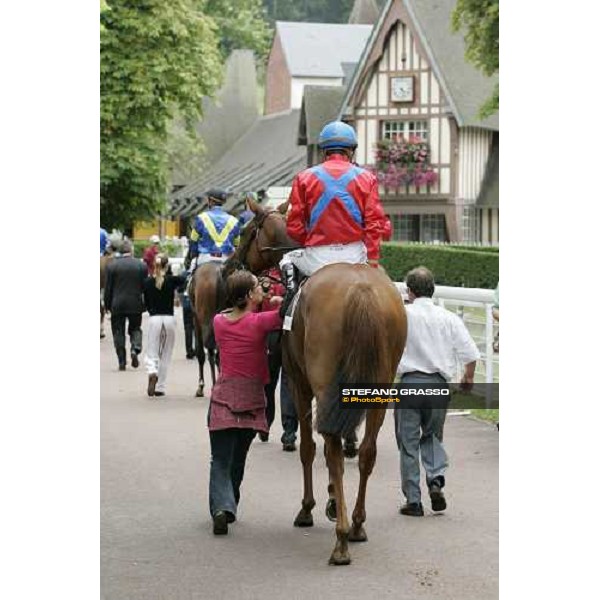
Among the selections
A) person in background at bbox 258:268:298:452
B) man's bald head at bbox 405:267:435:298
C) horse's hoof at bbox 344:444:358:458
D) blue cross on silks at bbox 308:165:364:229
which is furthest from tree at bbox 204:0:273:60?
blue cross on silks at bbox 308:165:364:229

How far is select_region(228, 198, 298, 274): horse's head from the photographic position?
31.6 ft

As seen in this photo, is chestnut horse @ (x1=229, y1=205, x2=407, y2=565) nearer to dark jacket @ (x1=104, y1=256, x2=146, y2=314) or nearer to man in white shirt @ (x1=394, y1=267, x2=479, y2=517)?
man in white shirt @ (x1=394, y1=267, x2=479, y2=517)

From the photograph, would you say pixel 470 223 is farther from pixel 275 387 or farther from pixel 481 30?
pixel 275 387

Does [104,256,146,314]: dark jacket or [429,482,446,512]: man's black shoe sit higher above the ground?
[104,256,146,314]: dark jacket

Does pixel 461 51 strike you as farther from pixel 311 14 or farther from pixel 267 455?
pixel 267 455

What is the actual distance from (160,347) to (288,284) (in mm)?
7009

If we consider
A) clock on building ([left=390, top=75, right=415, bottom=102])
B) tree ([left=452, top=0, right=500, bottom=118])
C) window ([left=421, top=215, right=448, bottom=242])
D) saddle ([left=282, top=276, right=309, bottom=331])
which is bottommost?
saddle ([left=282, top=276, right=309, bottom=331])

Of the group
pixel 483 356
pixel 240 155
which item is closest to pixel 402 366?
pixel 483 356

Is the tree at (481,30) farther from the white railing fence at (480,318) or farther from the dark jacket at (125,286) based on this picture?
the white railing fence at (480,318)

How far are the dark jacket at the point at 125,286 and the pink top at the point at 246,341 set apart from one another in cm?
976

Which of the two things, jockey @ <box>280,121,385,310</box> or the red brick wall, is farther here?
the red brick wall

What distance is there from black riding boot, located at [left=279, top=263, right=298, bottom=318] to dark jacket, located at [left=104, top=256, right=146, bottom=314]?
32.0ft

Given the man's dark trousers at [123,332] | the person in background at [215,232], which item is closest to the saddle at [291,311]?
the person in background at [215,232]

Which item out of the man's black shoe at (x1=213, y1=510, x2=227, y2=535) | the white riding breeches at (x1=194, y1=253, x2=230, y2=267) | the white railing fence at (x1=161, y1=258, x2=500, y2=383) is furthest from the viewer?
the white riding breeches at (x1=194, y1=253, x2=230, y2=267)
